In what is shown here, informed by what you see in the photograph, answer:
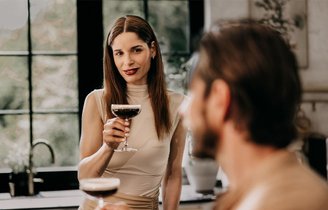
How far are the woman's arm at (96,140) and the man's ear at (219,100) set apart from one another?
0.99 metres

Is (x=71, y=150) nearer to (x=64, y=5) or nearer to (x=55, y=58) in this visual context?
(x=55, y=58)

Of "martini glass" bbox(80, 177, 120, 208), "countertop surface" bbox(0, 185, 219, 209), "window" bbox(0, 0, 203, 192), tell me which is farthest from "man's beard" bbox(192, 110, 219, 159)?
"window" bbox(0, 0, 203, 192)

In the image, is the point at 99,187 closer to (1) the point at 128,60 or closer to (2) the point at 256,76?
(1) the point at 128,60

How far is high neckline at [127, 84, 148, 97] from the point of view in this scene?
7.79 ft

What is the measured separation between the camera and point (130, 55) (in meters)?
2.22

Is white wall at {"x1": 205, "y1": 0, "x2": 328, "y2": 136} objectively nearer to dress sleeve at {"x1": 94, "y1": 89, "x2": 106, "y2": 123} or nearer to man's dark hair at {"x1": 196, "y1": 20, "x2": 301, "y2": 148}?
dress sleeve at {"x1": 94, "y1": 89, "x2": 106, "y2": 123}

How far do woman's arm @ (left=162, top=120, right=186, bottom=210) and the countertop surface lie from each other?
96cm

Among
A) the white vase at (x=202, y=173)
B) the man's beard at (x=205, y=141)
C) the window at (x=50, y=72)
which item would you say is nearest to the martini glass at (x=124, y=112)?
the man's beard at (x=205, y=141)

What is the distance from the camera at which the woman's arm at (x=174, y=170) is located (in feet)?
7.86

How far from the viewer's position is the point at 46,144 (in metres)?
3.71

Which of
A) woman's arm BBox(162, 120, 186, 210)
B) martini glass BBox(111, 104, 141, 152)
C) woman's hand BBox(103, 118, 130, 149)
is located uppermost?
martini glass BBox(111, 104, 141, 152)

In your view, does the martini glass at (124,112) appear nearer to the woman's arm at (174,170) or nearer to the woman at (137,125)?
the woman at (137,125)

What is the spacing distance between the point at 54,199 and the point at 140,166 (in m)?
1.34

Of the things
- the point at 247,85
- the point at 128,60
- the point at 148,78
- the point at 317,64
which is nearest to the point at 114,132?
the point at 128,60
